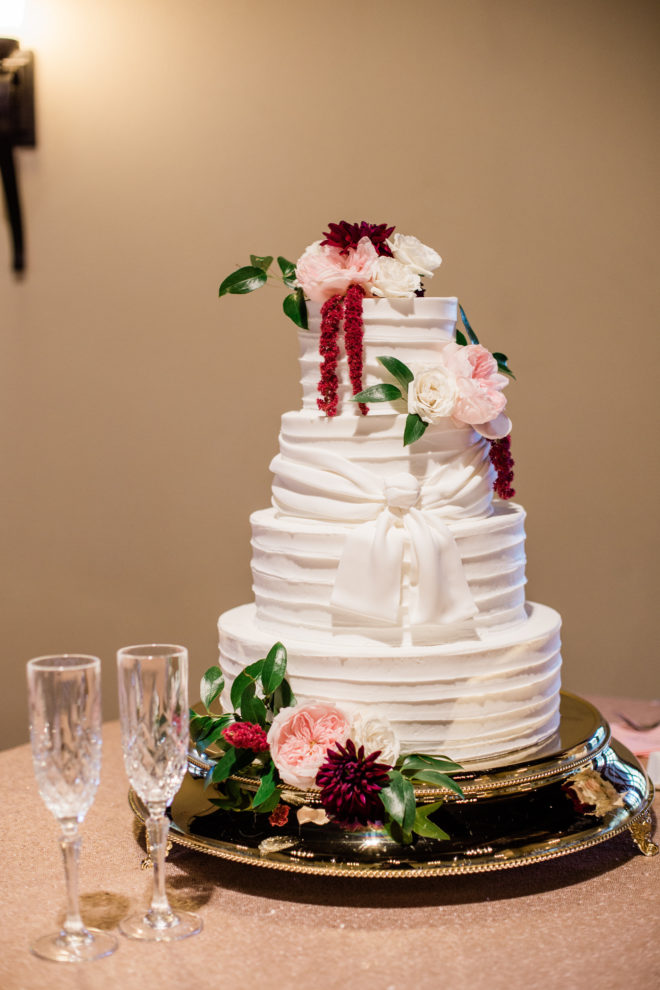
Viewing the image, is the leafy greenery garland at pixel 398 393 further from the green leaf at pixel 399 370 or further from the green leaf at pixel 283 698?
the green leaf at pixel 283 698

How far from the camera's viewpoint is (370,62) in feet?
13.6

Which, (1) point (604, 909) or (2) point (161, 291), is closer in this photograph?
(1) point (604, 909)

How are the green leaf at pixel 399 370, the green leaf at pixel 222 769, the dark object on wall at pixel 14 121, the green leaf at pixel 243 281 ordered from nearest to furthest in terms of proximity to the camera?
1. the green leaf at pixel 222 769
2. the green leaf at pixel 399 370
3. the green leaf at pixel 243 281
4. the dark object on wall at pixel 14 121

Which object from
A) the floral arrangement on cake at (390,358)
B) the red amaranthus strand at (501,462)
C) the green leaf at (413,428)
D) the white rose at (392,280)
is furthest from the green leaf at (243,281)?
the red amaranthus strand at (501,462)

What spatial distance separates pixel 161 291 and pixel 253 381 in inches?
19.0

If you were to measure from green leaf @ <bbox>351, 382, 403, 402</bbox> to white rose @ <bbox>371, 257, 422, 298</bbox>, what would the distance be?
219 mm

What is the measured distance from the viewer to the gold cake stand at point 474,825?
7.18ft

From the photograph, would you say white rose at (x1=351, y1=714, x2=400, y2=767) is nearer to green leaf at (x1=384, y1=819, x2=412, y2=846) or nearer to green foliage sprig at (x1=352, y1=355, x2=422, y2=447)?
green leaf at (x1=384, y1=819, x2=412, y2=846)

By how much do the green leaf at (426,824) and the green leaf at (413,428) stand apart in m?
0.76

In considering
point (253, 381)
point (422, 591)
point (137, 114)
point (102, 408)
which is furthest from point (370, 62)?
point (422, 591)

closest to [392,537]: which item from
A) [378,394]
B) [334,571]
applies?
[334,571]

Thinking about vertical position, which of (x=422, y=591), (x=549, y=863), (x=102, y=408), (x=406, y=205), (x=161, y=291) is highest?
(x=406, y=205)

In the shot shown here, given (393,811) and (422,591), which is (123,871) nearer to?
(393,811)

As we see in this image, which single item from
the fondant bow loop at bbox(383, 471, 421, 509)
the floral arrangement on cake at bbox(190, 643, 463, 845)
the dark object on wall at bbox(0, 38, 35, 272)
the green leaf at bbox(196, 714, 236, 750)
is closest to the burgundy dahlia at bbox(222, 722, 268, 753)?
the floral arrangement on cake at bbox(190, 643, 463, 845)
